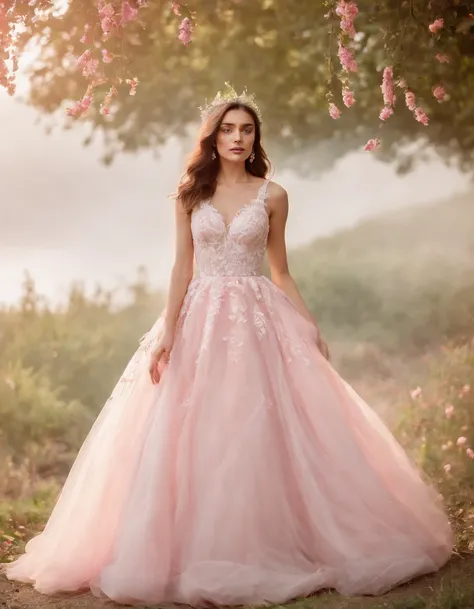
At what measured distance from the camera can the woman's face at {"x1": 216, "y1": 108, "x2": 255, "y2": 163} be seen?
420cm

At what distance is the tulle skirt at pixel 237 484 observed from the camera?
11.5 ft

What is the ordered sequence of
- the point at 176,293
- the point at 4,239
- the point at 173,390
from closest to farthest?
the point at 173,390, the point at 176,293, the point at 4,239

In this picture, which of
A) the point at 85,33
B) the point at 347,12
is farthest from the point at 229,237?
the point at 85,33

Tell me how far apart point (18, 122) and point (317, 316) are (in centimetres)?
284

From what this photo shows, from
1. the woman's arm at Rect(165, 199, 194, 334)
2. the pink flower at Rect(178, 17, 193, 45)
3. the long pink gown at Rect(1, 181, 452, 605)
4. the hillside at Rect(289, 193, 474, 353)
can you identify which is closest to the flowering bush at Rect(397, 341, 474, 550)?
the hillside at Rect(289, 193, 474, 353)

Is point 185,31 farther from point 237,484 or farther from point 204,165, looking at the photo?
point 237,484

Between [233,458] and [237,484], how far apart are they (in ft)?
0.37

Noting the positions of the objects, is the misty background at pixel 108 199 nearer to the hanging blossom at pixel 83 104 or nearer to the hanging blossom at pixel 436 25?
the hanging blossom at pixel 83 104

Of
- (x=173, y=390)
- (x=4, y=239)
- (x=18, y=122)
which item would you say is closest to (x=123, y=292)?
(x=4, y=239)

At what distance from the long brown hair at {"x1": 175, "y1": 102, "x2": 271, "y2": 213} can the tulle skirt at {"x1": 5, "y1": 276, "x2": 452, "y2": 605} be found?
43cm

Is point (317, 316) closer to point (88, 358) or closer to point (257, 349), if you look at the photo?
point (88, 358)

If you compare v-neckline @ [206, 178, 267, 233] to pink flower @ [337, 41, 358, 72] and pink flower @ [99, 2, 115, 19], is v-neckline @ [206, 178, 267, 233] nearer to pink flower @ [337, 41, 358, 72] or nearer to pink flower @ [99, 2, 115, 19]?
pink flower @ [337, 41, 358, 72]

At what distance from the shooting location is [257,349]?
393cm

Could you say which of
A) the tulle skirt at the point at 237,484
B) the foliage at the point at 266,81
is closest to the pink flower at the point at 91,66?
the foliage at the point at 266,81
